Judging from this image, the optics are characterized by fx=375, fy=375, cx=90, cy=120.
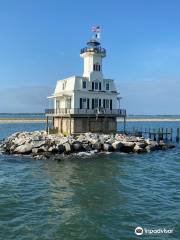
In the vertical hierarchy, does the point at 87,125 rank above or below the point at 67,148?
above

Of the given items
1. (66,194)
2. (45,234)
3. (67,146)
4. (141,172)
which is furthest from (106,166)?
(45,234)

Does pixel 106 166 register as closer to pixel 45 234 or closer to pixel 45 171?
pixel 45 171

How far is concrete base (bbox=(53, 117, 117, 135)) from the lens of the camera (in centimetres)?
4965

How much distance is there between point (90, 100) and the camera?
51.1 m

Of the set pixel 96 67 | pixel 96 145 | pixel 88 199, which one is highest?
pixel 96 67

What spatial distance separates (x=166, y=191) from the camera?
80.9ft

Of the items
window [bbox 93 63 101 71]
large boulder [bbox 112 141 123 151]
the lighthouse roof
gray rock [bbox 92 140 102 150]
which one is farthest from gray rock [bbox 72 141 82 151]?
the lighthouse roof

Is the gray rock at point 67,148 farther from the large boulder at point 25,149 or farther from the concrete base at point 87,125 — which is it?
the concrete base at point 87,125

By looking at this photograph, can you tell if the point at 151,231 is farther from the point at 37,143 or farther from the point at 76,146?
the point at 37,143

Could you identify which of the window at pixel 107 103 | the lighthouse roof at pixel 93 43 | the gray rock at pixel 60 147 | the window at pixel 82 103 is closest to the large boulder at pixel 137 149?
the gray rock at pixel 60 147

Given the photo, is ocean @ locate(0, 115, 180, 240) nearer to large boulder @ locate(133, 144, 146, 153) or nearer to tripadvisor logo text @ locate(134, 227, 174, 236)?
tripadvisor logo text @ locate(134, 227, 174, 236)

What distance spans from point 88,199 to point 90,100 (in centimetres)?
2950

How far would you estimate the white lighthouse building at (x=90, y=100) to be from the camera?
1965 inches

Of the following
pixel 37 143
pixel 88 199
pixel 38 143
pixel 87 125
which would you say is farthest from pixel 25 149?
pixel 88 199
